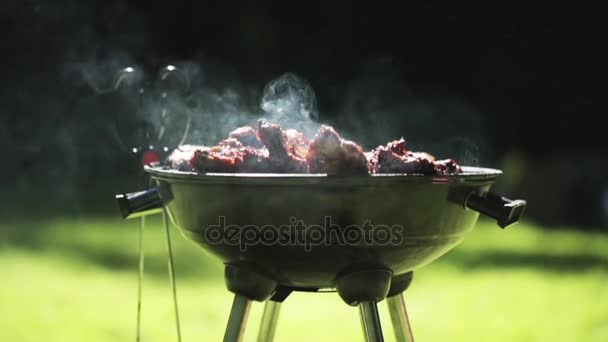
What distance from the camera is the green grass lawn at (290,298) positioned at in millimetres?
2793

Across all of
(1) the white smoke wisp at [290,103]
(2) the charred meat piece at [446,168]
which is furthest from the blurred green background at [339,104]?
(2) the charred meat piece at [446,168]

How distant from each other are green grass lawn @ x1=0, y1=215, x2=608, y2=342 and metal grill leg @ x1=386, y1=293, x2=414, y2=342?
1207 mm

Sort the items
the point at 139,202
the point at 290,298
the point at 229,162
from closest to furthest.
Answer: the point at 229,162 → the point at 139,202 → the point at 290,298

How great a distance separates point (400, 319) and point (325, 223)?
503 mm

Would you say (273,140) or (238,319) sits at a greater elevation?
(273,140)

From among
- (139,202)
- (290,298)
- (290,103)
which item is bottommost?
(290,298)

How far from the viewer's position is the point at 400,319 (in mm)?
1589

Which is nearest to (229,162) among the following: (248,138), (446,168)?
(248,138)

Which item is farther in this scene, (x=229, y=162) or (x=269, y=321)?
(x=269, y=321)

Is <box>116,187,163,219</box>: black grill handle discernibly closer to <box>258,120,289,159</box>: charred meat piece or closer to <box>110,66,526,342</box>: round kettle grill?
<box>110,66,526,342</box>: round kettle grill

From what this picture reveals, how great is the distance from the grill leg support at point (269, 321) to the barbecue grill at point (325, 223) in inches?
11.1

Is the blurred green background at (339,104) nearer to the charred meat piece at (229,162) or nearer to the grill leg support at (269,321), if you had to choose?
the grill leg support at (269,321)

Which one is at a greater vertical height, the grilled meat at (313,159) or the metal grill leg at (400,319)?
the grilled meat at (313,159)

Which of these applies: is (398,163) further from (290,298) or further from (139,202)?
(290,298)
